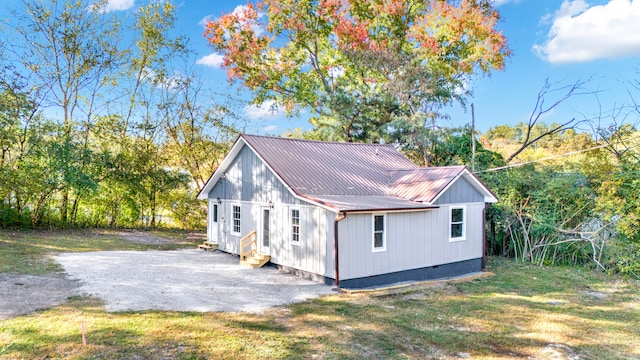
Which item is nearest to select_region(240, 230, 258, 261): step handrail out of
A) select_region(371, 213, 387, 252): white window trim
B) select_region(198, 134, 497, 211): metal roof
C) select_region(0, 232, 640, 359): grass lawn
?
select_region(198, 134, 497, 211): metal roof

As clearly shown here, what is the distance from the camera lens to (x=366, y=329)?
668 centimetres

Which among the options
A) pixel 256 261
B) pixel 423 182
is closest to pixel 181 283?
pixel 256 261

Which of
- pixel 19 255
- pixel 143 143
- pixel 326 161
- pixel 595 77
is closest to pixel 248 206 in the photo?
pixel 326 161

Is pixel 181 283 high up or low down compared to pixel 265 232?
down

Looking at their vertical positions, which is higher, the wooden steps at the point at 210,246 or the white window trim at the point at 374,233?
the white window trim at the point at 374,233

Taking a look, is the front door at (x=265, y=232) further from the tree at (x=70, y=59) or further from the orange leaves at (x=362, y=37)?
the orange leaves at (x=362, y=37)

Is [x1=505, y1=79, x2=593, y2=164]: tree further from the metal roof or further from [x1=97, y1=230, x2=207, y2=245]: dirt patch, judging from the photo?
[x1=97, y1=230, x2=207, y2=245]: dirt patch

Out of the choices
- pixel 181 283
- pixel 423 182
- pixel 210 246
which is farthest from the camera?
pixel 210 246

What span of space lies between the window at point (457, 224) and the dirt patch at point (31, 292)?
978cm

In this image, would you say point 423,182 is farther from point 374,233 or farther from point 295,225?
point 295,225

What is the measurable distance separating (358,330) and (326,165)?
692 cm

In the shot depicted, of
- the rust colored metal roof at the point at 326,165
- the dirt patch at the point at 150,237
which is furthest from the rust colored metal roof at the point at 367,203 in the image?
the dirt patch at the point at 150,237

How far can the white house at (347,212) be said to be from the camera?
9.81m

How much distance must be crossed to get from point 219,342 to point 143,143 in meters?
16.4
